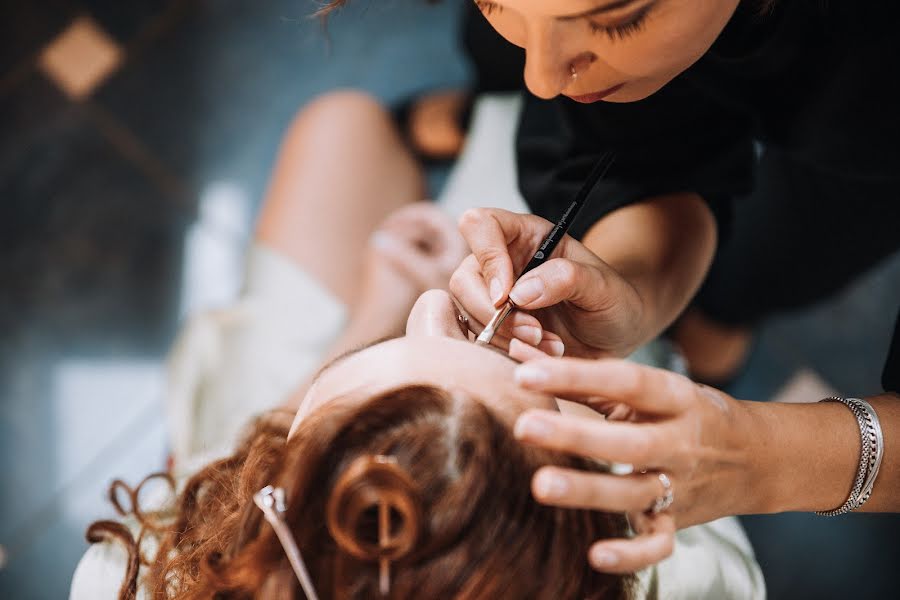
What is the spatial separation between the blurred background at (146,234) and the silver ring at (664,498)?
837mm

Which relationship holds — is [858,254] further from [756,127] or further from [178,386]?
[178,386]

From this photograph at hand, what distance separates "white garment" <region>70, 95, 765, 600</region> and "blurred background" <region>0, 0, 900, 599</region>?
0.25 metres

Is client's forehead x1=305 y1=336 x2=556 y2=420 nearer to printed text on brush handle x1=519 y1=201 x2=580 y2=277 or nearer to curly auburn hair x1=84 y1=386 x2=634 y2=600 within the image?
curly auburn hair x1=84 y1=386 x2=634 y2=600

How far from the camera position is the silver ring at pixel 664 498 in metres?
0.48

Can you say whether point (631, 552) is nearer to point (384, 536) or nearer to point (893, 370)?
point (384, 536)

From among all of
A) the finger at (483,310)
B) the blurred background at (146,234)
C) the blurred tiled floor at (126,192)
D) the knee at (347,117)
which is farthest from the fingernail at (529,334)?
the blurred tiled floor at (126,192)

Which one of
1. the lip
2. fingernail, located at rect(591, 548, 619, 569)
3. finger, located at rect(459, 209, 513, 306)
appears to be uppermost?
the lip

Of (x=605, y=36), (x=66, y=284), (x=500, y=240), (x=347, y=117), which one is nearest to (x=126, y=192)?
(x=66, y=284)

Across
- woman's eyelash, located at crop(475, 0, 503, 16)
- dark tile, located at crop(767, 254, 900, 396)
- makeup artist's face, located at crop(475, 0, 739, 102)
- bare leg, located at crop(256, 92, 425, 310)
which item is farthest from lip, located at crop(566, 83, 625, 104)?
dark tile, located at crop(767, 254, 900, 396)

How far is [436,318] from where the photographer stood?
22.0 inches

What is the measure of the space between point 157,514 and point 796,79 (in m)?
0.74

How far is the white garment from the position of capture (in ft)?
3.06

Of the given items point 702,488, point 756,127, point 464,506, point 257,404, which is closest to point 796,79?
point 756,127

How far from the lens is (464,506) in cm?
45
